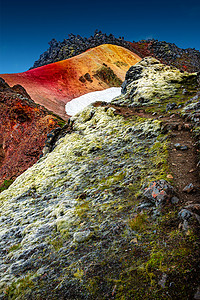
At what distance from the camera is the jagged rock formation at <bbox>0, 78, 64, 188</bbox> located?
19.9 m

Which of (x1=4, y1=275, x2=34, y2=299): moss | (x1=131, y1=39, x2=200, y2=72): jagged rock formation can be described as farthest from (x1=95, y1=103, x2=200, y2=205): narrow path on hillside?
(x1=131, y1=39, x2=200, y2=72): jagged rock formation

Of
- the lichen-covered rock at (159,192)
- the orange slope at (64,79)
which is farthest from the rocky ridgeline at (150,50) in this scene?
the lichen-covered rock at (159,192)

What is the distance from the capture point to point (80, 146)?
489 inches

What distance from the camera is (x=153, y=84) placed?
1677cm

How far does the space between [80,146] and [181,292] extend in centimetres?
996

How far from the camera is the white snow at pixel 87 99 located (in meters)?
42.1

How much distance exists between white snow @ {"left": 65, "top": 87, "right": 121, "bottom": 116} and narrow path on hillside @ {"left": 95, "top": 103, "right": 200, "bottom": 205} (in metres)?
32.6

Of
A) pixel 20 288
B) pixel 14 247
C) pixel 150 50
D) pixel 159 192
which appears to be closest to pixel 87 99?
pixel 14 247

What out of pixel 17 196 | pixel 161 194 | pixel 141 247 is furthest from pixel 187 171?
pixel 17 196

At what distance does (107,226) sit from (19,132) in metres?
21.6

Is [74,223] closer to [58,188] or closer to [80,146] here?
[58,188]

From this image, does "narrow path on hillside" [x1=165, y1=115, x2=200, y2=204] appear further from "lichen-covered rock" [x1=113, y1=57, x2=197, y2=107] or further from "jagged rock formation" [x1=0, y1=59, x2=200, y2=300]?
"lichen-covered rock" [x1=113, y1=57, x2=197, y2=107]

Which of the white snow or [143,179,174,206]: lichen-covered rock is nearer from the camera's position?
[143,179,174,206]: lichen-covered rock

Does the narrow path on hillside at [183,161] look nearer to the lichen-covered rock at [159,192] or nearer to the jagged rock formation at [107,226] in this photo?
the jagged rock formation at [107,226]
